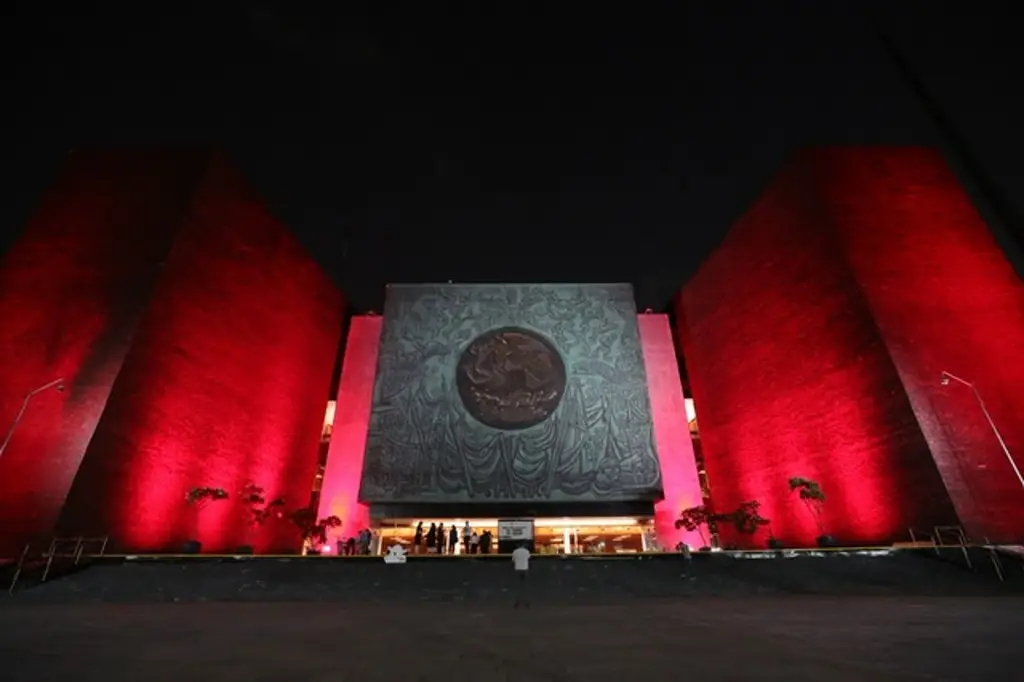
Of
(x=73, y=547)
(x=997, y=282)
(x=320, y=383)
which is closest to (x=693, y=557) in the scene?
(x=997, y=282)

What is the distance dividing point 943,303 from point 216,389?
77.7 ft

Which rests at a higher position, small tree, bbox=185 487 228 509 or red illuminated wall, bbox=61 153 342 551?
red illuminated wall, bbox=61 153 342 551

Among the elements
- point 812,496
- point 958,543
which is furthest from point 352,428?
point 958,543

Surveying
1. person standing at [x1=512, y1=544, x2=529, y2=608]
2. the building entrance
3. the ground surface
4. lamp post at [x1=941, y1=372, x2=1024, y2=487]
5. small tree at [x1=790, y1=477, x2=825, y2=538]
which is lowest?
the ground surface

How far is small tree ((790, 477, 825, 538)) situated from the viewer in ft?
48.9

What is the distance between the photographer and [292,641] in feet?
13.0

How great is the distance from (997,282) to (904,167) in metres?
5.03

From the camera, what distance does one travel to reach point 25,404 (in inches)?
496

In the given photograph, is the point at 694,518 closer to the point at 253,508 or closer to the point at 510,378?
the point at 510,378

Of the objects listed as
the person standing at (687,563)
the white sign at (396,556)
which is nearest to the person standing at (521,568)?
the white sign at (396,556)

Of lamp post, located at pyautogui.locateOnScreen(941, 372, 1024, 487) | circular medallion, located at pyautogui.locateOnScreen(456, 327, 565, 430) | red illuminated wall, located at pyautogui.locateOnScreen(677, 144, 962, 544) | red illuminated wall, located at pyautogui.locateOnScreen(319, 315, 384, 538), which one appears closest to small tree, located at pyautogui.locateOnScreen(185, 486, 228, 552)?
red illuminated wall, located at pyautogui.locateOnScreen(319, 315, 384, 538)

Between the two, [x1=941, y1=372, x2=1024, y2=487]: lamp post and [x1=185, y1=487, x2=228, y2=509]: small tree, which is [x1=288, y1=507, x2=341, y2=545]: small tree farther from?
[x1=941, y1=372, x2=1024, y2=487]: lamp post

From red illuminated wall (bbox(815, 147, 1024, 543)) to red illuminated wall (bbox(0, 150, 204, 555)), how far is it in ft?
73.0

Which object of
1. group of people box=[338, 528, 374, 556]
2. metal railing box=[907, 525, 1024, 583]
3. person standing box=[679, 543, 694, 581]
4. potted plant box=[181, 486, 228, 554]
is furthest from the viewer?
group of people box=[338, 528, 374, 556]
